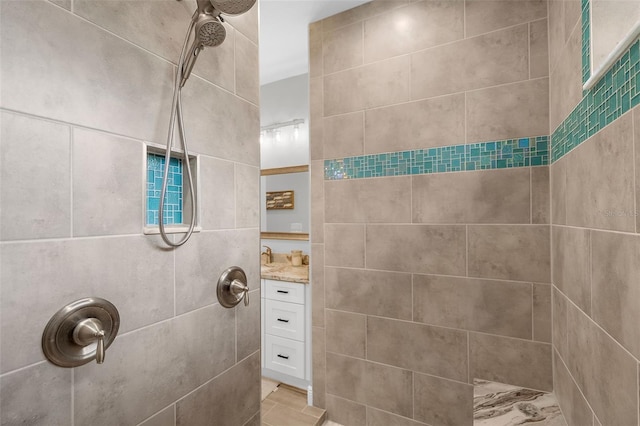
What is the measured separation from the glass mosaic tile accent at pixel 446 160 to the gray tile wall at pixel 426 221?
43 mm

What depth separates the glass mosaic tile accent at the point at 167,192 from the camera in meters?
0.95

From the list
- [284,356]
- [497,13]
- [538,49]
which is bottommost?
[284,356]

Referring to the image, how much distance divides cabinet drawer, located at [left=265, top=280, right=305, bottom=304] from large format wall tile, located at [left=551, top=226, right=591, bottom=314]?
1.58m

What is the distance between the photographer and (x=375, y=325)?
1858 mm

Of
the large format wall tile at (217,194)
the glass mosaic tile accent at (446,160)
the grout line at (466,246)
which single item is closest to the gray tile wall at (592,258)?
the glass mosaic tile accent at (446,160)

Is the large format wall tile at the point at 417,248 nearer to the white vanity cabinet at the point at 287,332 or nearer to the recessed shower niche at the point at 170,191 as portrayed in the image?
the white vanity cabinet at the point at 287,332

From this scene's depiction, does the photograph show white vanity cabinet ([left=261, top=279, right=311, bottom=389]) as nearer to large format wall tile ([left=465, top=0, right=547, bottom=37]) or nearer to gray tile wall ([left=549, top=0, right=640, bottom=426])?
gray tile wall ([left=549, top=0, right=640, bottom=426])

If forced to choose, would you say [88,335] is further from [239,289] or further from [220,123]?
[220,123]

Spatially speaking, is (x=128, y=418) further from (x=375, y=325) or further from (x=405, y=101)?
(x=405, y=101)

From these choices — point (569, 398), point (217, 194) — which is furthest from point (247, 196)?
point (569, 398)

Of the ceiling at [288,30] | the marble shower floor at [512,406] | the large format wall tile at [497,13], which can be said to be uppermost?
the ceiling at [288,30]

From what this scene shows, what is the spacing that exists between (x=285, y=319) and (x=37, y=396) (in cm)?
178

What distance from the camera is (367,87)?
1900 millimetres

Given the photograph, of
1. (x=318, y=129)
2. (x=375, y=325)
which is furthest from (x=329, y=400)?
(x=318, y=129)
